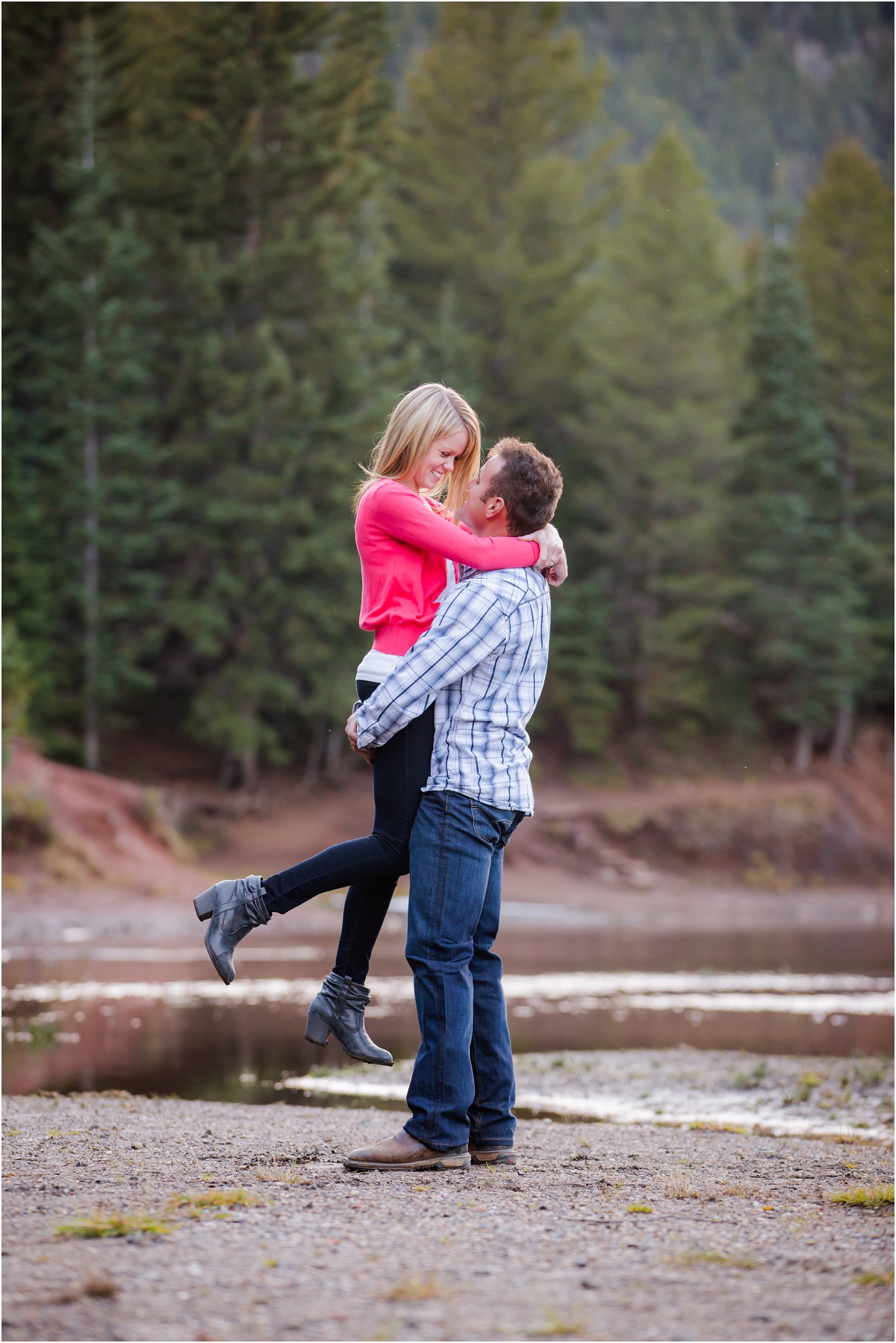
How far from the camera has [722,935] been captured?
83.0 feet

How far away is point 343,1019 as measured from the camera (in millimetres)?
5133

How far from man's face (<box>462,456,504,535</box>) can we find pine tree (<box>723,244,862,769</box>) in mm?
35853

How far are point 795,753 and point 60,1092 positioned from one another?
37627 mm

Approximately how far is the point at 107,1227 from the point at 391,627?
93.1 inches

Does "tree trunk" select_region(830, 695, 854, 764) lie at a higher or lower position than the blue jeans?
higher

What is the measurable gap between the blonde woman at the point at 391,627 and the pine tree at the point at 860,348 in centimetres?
3975

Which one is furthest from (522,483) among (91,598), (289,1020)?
(91,598)

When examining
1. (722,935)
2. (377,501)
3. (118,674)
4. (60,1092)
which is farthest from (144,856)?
(377,501)

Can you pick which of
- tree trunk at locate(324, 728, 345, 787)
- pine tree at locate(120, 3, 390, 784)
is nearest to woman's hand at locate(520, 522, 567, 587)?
pine tree at locate(120, 3, 390, 784)

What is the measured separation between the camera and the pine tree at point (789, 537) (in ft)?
135

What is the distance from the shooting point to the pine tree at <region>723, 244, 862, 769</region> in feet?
135

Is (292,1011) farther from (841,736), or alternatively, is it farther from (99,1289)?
(841,736)

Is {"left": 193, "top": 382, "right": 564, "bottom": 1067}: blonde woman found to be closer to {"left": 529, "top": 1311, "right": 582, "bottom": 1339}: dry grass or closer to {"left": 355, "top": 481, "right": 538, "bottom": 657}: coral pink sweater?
{"left": 355, "top": 481, "right": 538, "bottom": 657}: coral pink sweater

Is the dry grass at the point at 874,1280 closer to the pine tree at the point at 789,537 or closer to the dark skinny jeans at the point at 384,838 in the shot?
the dark skinny jeans at the point at 384,838
